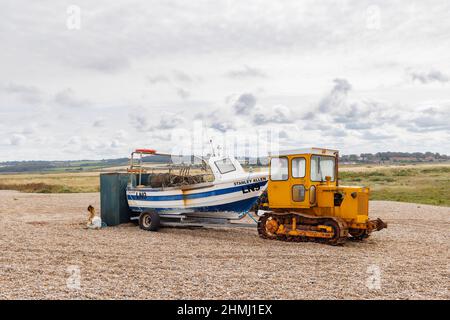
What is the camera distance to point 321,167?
47.4 feet

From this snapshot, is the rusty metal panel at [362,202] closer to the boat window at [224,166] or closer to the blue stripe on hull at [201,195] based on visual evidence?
the blue stripe on hull at [201,195]

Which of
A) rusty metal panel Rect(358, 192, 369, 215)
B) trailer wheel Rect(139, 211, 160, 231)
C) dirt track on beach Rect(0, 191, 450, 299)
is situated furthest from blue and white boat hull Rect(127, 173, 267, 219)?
rusty metal panel Rect(358, 192, 369, 215)

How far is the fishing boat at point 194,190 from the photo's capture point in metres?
15.7

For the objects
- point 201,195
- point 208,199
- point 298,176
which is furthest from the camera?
point 201,195

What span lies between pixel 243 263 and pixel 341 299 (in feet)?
11.0

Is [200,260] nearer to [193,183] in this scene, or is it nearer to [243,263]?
[243,263]

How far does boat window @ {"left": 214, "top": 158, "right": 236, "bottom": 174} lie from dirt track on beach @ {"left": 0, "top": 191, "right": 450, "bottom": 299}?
2192 mm

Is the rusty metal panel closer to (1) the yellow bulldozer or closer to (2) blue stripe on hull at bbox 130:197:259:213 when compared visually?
(1) the yellow bulldozer

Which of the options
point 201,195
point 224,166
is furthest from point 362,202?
point 201,195

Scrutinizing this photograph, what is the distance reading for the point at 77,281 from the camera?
9445 millimetres

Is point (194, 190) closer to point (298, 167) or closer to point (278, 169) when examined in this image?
point (278, 169)

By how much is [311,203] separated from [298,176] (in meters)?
0.86
